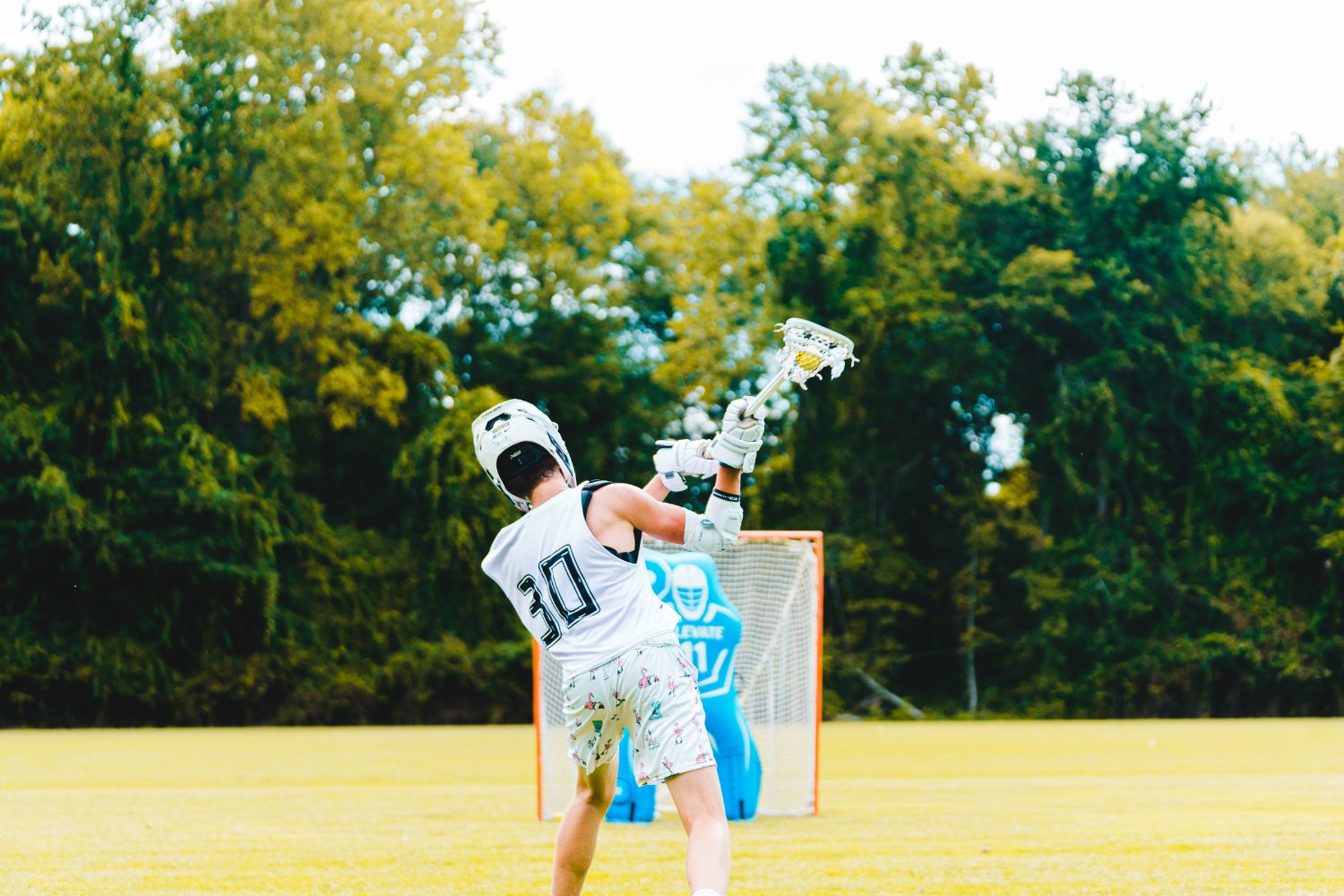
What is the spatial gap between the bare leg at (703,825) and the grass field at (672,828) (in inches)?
94.3

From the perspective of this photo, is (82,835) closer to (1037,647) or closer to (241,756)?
(241,756)

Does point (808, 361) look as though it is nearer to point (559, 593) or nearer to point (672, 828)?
point (559, 593)

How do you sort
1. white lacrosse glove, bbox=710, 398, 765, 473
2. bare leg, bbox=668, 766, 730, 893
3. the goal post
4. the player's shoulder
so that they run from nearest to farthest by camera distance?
bare leg, bbox=668, 766, 730, 893, white lacrosse glove, bbox=710, 398, 765, 473, the player's shoulder, the goal post

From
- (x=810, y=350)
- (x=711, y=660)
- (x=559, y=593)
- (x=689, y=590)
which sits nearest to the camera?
(x=559, y=593)

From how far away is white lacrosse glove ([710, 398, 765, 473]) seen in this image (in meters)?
4.64

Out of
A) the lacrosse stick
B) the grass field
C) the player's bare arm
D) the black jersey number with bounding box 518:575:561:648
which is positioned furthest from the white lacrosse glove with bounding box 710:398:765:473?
the grass field

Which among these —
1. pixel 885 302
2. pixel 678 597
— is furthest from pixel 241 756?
pixel 885 302

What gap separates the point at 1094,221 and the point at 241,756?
22649 millimetres

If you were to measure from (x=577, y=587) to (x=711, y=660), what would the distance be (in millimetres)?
5089

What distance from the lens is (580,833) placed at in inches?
201

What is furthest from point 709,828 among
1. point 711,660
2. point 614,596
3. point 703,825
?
point 711,660

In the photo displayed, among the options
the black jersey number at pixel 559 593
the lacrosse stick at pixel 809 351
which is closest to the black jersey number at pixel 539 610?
the black jersey number at pixel 559 593

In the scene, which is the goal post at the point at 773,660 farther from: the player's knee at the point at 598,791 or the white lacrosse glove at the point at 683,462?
the white lacrosse glove at the point at 683,462

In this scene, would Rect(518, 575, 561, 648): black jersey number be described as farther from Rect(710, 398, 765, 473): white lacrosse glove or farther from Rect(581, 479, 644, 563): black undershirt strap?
Rect(710, 398, 765, 473): white lacrosse glove
